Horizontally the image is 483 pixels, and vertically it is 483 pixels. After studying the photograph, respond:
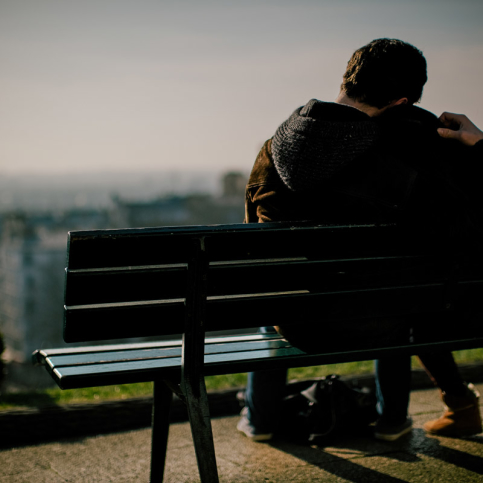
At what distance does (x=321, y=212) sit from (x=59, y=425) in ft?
5.58

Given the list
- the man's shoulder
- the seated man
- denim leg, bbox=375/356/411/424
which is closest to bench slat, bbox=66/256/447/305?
the seated man

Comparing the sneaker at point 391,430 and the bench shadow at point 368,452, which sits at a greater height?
the sneaker at point 391,430

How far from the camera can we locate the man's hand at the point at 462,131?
7.77ft

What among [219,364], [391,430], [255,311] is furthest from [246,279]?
[391,430]

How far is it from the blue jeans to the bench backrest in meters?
0.65

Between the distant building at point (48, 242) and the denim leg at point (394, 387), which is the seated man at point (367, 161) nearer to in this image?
the denim leg at point (394, 387)

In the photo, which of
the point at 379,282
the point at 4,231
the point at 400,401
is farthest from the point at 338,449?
the point at 4,231

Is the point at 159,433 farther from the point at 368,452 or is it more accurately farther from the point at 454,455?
the point at 454,455

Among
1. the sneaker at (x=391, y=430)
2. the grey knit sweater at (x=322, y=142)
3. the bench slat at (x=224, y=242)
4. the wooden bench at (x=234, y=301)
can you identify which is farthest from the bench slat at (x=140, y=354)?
the sneaker at (x=391, y=430)

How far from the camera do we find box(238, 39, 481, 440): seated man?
223 cm

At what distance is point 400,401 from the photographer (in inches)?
117

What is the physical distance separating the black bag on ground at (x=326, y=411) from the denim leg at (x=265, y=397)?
105 millimetres

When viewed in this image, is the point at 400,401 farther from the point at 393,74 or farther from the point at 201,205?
the point at 201,205

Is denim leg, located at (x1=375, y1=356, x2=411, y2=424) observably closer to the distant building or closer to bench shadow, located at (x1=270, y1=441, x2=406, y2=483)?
bench shadow, located at (x1=270, y1=441, x2=406, y2=483)
